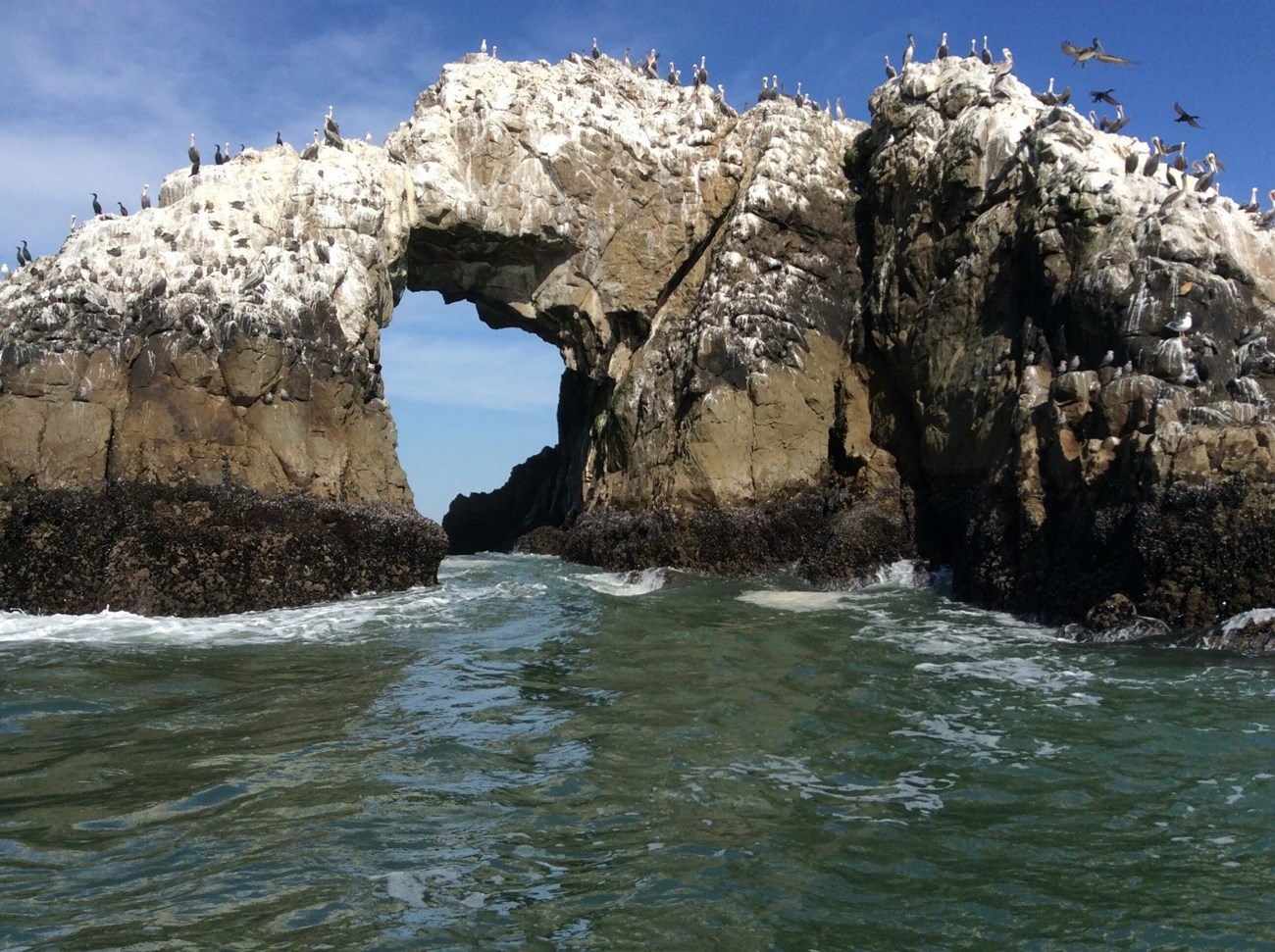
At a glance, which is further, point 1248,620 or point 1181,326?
point 1181,326

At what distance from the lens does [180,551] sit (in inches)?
667

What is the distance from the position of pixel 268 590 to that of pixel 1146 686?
42.2 ft

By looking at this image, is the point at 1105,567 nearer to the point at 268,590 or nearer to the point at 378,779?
the point at 378,779

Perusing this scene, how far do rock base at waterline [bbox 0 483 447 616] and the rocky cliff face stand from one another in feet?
1.94

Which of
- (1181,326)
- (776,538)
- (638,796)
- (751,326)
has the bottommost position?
(638,796)

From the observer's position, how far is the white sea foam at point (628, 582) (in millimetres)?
19422

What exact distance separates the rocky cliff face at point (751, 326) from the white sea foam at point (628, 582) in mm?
1161

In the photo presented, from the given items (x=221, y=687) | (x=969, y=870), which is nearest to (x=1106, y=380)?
(x=969, y=870)

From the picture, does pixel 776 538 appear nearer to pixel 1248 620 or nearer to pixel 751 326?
pixel 751 326

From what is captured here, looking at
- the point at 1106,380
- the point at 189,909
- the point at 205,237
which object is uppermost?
the point at 205,237

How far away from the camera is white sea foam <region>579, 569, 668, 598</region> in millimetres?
19422

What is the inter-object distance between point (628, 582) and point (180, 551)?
25.7 ft

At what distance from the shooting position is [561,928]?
5.44m

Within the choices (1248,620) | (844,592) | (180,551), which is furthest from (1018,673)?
(180,551)
